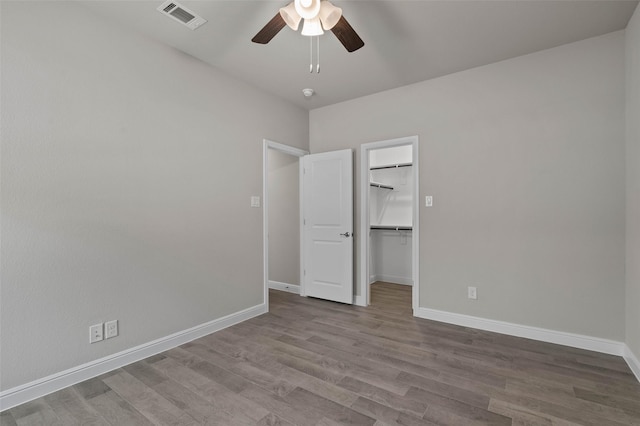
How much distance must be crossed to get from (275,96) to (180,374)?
3.26 m

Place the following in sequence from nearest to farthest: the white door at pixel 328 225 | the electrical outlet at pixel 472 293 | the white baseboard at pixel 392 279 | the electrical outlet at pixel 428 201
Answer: the electrical outlet at pixel 472 293 → the electrical outlet at pixel 428 201 → the white door at pixel 328 225 → the white baseboard at pixel 392 279

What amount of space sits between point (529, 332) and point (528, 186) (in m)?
1.44

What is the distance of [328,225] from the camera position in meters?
4.25

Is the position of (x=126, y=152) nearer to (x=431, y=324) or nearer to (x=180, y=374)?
(x=180, y=374)

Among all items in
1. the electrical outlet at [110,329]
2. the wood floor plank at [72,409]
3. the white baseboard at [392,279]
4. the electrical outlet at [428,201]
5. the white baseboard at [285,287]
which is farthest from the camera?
the white baseboard at [392,279]

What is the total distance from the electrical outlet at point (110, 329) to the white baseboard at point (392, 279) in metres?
3.82

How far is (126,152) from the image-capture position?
2525 millimetres

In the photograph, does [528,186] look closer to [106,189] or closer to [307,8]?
[307,8]

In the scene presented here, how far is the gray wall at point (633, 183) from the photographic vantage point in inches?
91.0

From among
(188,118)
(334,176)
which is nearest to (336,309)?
(334,176)

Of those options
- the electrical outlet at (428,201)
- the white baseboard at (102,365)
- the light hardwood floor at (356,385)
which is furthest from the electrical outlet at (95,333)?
the electrical outlet at (428,201)

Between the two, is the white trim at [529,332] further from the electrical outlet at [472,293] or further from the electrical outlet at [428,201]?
the electrical outlet at [428,201]

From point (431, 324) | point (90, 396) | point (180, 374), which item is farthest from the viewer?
point (431, 324)

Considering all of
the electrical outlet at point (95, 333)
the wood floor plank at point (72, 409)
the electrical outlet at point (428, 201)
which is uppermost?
the electrical outlet at point (428, 201)
